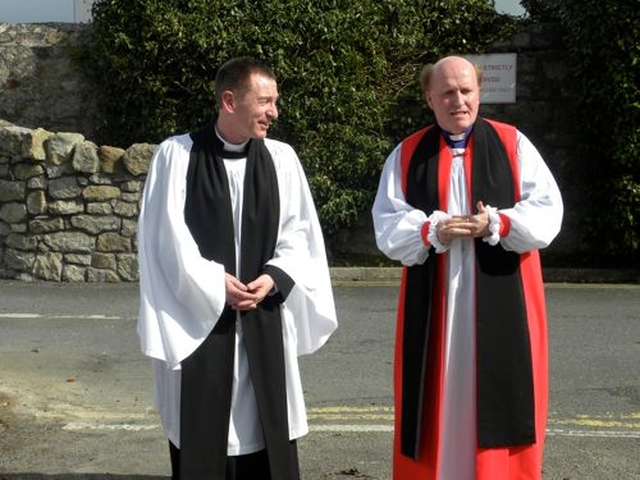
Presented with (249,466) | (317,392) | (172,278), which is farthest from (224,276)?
(317,392)

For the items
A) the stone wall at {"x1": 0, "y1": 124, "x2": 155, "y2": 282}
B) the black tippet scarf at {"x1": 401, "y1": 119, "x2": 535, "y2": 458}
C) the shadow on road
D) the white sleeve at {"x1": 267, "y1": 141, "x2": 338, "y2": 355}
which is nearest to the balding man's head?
the black tippet scarf at {"x1": 401, "y1": 119, "x2": 535, "y2": 458}

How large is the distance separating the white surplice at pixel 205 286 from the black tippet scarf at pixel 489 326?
0.43m

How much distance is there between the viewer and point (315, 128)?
13773 millimetres

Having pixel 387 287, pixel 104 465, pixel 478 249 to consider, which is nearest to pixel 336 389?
pixel 104 465

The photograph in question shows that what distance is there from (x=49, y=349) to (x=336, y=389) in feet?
8.82

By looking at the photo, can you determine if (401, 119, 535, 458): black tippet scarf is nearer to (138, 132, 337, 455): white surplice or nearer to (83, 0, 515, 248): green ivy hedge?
(138, 132, 337, 455): white surplice

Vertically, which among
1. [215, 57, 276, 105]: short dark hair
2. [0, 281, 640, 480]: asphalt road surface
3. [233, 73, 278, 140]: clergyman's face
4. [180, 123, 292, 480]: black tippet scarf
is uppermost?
[215, 57, 276, 105]: short dark hair

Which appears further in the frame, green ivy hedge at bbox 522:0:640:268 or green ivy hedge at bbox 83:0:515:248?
green ivy hedge at bbox 83:0:515:248

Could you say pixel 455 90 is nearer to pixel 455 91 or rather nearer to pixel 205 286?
pixel 455 91

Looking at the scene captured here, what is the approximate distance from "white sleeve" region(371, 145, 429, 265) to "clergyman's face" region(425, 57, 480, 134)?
1.03ft

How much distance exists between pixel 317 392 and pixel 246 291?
3.18 m

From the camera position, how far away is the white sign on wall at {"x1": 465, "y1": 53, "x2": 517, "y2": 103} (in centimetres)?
1417

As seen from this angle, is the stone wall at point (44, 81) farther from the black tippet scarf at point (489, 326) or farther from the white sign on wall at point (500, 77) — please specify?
the black tippet scarf at point (489, 326)

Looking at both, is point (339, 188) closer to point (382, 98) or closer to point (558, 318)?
point (382, 98)
